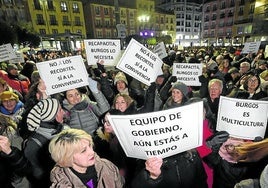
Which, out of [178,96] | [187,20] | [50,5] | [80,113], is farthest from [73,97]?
[187,20]

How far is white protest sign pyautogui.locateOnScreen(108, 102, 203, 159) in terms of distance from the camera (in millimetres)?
1788

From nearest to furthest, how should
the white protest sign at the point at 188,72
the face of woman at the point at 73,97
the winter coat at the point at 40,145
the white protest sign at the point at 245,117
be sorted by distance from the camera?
1. the white protest sign at the point at 245,117
2. the winter coat at the point at 40,145
3. the face of woman at the point at 73,97
4. the white protest sign at the point at 188,72

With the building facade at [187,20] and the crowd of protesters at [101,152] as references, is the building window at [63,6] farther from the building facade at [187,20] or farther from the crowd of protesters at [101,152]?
the crowd of protesters at [101,152]

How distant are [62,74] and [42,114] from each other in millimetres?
1202

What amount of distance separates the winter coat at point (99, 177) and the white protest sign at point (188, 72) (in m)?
3.38

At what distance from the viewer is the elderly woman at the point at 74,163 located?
6.26 ft

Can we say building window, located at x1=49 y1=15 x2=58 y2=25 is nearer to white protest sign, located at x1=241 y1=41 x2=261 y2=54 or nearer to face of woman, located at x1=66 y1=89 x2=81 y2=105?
white protest sign, located at x1=241 y1=41 x2=261 y2=54


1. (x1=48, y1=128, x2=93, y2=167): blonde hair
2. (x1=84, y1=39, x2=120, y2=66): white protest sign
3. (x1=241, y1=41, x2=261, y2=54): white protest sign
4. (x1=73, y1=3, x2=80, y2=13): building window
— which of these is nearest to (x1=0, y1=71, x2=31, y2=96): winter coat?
(x1=84, y1=39, x2=120, y2=66): white protest sign

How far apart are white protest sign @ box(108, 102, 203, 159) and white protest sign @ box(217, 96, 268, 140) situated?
903 millimetres

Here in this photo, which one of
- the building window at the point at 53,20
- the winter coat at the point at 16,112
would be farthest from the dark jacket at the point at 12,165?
the building window at the point at 53,20

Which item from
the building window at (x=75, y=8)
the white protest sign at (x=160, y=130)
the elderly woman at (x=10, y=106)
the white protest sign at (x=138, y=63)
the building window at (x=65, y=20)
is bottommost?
the elderly woman at (x=10, y=106)

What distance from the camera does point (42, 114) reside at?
2.79m

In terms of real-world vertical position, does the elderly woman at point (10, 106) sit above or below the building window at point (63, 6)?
below

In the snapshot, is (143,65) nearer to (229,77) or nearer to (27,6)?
(229,77)
